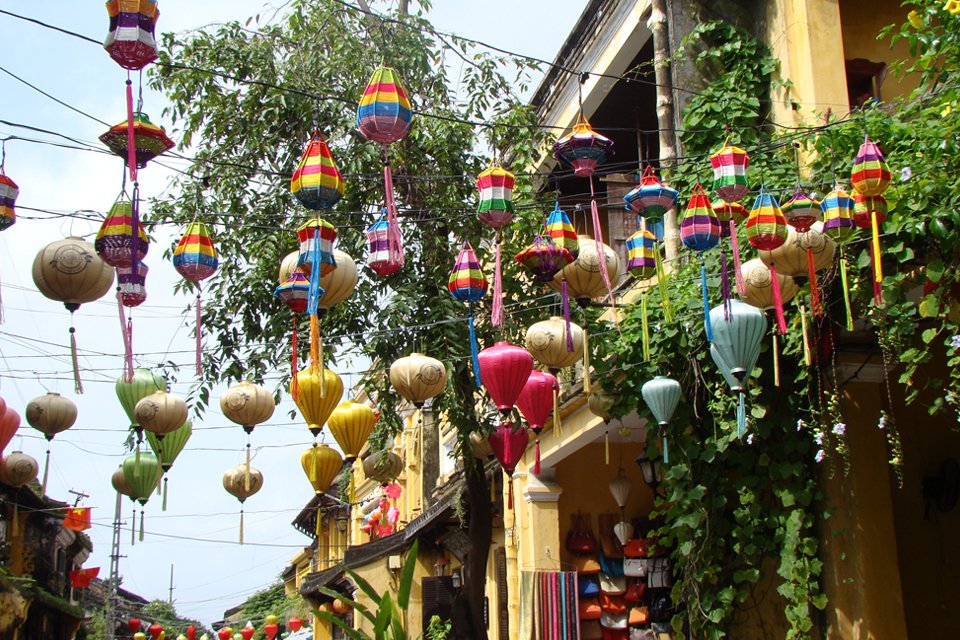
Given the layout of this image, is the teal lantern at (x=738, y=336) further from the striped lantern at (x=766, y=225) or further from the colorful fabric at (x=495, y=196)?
the colorful fabric at (x=495, y=196)

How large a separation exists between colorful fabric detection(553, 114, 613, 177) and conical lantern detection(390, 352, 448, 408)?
77.7 inches

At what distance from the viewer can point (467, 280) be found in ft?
27.0

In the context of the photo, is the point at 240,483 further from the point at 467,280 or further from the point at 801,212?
the point at 801,212

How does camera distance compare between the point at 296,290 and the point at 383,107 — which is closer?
the point at 383,107

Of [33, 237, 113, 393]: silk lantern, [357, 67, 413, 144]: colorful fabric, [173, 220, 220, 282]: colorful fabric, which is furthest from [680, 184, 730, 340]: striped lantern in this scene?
[33, 237, 113, 393]: silk lantern

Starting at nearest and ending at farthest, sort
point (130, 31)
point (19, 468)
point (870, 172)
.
→ point (130, 31), point (870, 172), point (19, 468)

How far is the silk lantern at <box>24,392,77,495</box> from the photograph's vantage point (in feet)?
32.0

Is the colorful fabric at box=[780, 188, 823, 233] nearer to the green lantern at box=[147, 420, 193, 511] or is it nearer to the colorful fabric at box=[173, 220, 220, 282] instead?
the colorful fabric at box=[173, 220, 220, 282]

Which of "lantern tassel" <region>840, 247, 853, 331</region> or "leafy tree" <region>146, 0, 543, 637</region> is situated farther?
"leafy tree" <region>146, 0, 543, 637</region>

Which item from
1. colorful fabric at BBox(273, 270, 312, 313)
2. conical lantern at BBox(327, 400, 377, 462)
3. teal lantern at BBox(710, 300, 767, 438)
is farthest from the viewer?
conical lantern at BBox(327, 400, 377, 462)

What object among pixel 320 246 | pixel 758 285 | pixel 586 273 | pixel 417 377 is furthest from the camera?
pixel 417 377

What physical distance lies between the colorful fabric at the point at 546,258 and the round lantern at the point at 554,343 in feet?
1.69

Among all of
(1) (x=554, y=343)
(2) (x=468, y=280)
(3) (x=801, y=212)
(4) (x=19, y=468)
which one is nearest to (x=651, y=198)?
(3) (x=801, y=212)

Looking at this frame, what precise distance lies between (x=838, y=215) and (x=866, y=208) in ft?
0.61
